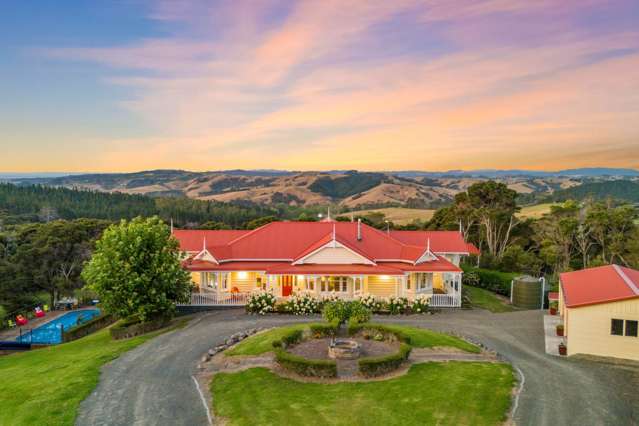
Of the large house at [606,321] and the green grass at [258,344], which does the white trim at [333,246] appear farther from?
the large house at [606,321]

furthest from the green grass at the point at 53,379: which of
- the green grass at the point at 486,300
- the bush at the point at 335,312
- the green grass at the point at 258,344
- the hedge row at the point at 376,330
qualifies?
the green grass at the point at 486,300

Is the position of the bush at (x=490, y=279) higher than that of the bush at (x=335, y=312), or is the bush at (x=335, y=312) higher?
the bush at (x=335, y=312)

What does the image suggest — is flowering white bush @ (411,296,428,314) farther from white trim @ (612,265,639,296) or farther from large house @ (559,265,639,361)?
white trim @ (612,265,639,296)

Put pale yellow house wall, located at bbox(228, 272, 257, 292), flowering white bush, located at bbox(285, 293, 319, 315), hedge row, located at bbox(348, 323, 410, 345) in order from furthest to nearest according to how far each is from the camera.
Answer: pale yellow house wall, located at bbox(228, 272, 257, 292) → flowering white bush, located at bbox(285, 293, 319, 315) → hedge row, located at bbox(348, 323, 410, 345)

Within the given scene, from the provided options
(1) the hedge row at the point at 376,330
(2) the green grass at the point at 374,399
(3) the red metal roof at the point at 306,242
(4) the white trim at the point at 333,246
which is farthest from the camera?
(3) the red metal roof at the point at 306,242

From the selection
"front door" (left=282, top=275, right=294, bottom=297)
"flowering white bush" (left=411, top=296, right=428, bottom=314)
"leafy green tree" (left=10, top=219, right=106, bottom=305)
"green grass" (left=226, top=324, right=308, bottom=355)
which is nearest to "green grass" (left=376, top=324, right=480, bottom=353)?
"green grass" (left=226, top=324, right=308, bottom=355)

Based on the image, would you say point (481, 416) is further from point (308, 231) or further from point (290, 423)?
point (308, 231)

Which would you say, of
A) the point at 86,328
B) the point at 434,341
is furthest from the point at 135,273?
the point at 434,341
